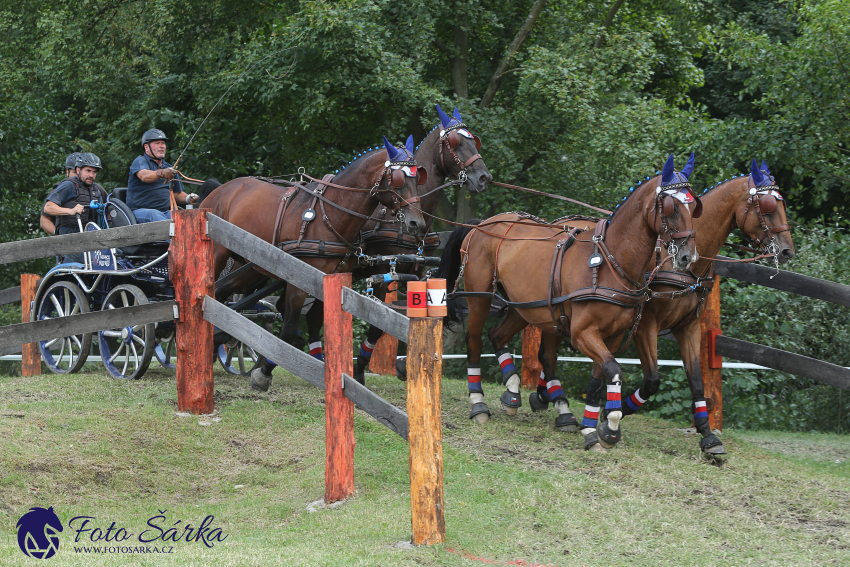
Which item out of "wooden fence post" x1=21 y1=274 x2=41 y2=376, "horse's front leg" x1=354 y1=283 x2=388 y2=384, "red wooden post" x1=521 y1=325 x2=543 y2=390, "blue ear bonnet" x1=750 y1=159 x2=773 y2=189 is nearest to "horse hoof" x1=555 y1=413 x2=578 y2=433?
"horse's front leg" x1=354 y1=283 x2=388 y2=384

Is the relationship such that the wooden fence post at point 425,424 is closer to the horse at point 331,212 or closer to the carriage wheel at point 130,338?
the horse at point 331,212

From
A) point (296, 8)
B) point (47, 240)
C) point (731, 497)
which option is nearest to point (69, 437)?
point (47, 240)

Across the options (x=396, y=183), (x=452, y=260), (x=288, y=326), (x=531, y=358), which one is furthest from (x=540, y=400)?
(x=396, y=183)

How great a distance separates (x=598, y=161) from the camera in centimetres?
1330

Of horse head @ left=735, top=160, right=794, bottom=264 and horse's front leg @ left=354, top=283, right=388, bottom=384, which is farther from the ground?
horse head @ left=735, top=160, right=794, bottom=264

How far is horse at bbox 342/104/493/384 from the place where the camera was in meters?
8.08

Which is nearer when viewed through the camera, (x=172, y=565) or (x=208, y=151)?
(x=172, y=565)

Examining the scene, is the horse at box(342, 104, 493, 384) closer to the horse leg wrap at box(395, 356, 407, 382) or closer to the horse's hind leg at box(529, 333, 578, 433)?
the horse leg wrap at box(395, 356, 407, 382)

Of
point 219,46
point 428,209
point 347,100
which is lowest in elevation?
point 428,209

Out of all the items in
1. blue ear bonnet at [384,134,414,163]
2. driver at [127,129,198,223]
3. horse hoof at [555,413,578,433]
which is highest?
blue ear bonnet at [384,134,414,163]

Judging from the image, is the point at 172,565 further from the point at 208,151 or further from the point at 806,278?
the point at 208,151

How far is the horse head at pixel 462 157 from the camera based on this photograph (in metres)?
8.03

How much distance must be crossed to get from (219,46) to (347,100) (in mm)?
2484

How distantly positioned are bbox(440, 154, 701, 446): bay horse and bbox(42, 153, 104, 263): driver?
390 centimetres
